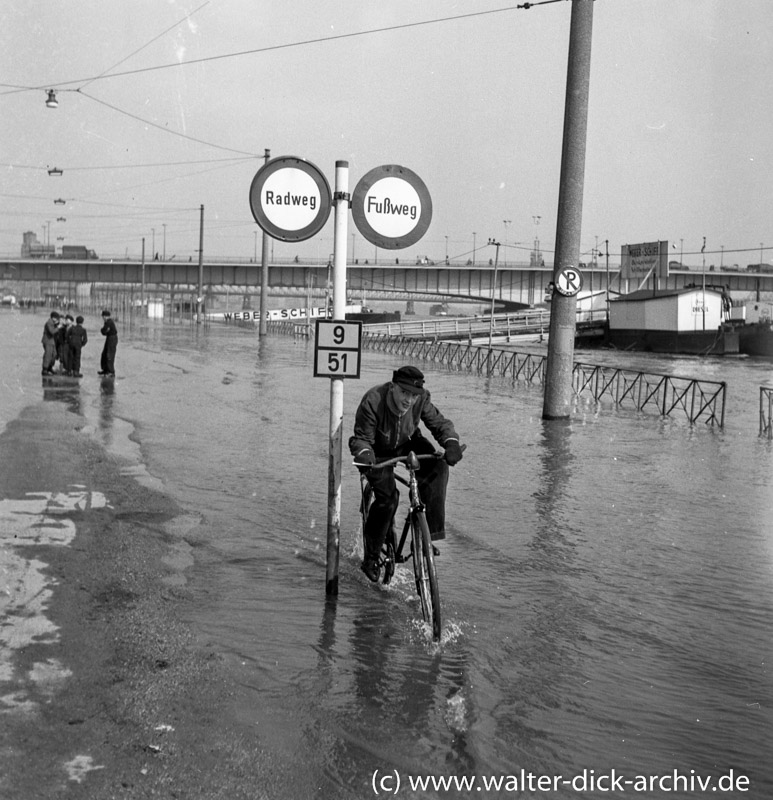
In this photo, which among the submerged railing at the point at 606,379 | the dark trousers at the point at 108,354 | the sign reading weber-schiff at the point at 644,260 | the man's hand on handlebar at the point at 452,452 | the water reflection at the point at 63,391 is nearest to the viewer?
the man's hand on handlebar at the point at 452,452

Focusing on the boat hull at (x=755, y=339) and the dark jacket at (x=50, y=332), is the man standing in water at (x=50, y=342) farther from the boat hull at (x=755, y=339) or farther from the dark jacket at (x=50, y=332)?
the boat hull at (x=755, y=339)

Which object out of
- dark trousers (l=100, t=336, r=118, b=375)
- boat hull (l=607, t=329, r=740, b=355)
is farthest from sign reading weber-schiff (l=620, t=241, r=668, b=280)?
dark trousers (l=100, t=336, r=118, b=375)

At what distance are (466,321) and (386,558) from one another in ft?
218

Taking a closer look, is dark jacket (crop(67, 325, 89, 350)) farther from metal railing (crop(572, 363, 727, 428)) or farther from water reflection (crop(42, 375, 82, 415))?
metal railing (crop(572, 363, 727, 428))

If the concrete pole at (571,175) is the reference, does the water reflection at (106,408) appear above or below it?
below

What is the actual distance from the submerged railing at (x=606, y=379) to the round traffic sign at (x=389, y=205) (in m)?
13.7

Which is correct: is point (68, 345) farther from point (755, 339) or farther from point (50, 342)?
point (755, 339)

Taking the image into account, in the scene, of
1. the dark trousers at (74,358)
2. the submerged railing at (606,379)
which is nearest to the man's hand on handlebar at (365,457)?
the submerged railing at (606,379)

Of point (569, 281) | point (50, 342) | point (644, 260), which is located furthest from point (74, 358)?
point (644, 260)

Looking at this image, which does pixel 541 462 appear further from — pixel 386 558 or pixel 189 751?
pixel 189 751

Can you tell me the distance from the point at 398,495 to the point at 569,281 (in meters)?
12.0

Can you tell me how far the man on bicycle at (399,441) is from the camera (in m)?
6.56

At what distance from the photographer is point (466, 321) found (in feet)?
239

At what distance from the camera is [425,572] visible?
6.25m
